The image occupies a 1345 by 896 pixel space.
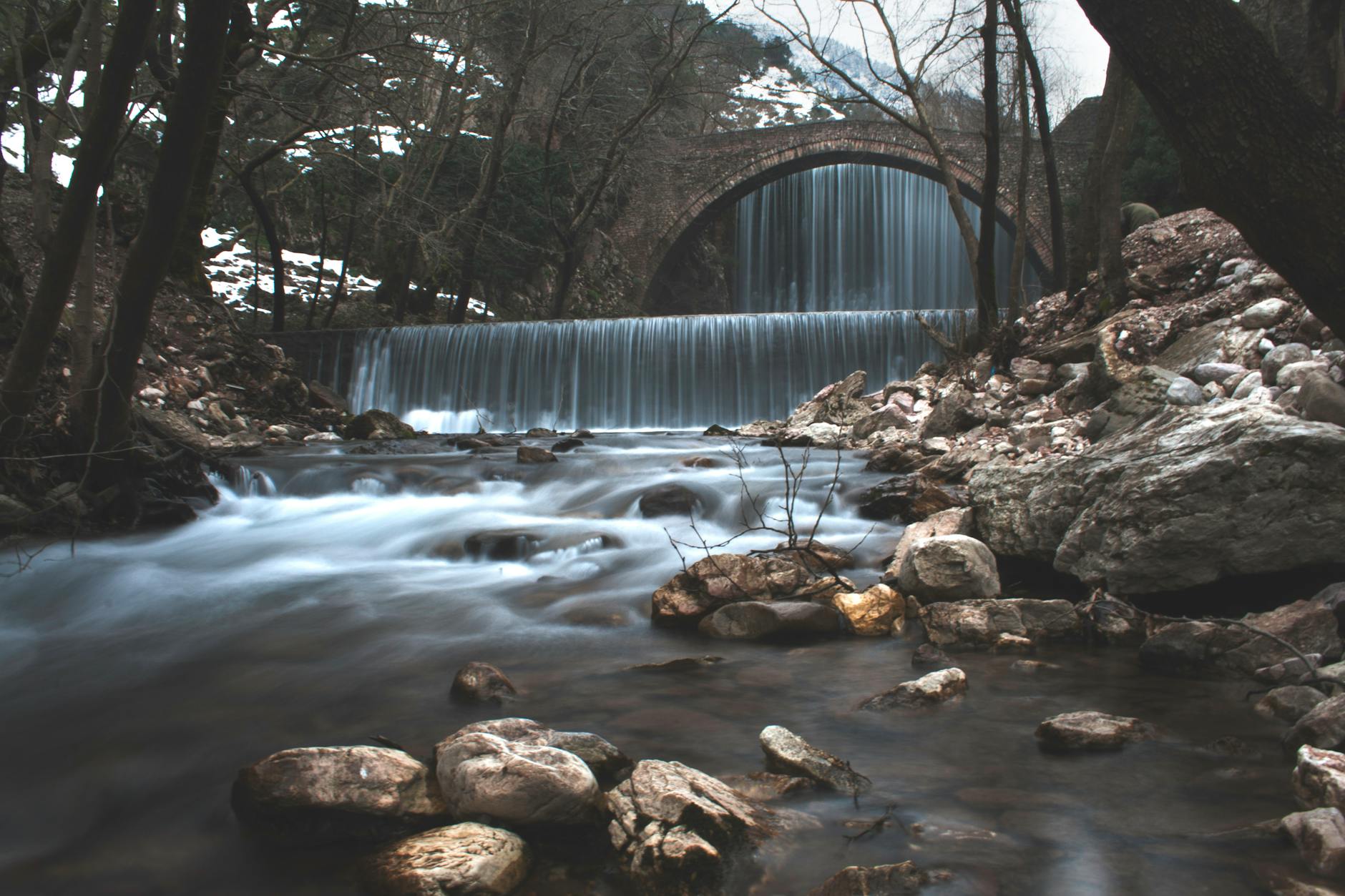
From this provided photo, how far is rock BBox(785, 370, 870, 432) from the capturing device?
36.1 ft

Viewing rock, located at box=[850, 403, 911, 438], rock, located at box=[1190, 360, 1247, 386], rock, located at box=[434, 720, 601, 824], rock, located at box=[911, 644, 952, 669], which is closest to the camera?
rock, located at box=[434, 720, 601, 824]

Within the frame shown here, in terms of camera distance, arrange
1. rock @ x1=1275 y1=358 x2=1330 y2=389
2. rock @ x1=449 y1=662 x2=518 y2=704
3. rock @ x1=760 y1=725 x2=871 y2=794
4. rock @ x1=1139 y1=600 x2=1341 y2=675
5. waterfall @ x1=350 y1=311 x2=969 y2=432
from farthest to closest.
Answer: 1. waterfall @ x1=350 y1=311 x2=969 y2=432
2. rock @ x1=1275 y1=358 x2=1330 y2=389
3. rock @ x1=449 y1=662 x2=518 y2=704
4. rock @ x1=1139 y1=600 x2=1341 y2=675
5. rock @ x1=760 y1=725 x2=871 y2=794

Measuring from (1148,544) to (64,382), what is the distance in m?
7.82

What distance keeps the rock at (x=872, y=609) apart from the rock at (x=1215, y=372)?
296cm

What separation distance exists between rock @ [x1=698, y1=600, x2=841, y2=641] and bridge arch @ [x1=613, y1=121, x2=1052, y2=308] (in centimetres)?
2097

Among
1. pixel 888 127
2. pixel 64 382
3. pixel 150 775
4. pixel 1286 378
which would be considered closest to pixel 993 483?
pixel 1286 378

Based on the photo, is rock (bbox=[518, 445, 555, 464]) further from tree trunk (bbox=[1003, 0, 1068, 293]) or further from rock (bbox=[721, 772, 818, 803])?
tree trunk (bbox=[1003, 0, 1068, 293])

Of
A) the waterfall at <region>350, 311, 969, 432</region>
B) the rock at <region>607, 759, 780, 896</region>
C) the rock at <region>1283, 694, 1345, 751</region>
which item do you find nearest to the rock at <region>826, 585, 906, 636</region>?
the rock at <region>1283, 694, 1345, 751</region>

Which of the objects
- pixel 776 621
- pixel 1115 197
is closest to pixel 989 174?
pixel 1115 197

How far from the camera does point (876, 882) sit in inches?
72.6

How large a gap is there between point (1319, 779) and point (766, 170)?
24404 millimetres

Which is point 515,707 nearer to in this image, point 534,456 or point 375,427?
point 534,456

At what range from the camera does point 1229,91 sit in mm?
2762

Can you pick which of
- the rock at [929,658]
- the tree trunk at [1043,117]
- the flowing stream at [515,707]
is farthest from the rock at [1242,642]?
the tree trunk at [1043,117]
